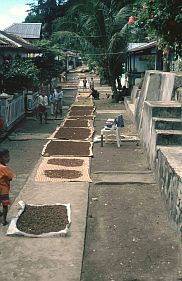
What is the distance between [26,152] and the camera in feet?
44.4

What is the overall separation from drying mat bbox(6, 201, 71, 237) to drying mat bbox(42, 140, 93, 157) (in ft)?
15.5

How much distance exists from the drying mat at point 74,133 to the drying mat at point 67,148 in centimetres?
81

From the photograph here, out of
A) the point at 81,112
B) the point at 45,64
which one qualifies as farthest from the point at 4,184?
the point at 45,64

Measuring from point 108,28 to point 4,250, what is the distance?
78.8 feet

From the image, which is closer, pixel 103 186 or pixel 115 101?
pixel 103 186

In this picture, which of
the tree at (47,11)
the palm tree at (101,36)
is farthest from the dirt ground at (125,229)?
the tree at (47,11)

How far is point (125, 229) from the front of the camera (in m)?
7.27

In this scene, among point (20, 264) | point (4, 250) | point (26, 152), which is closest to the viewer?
point (20, 264)

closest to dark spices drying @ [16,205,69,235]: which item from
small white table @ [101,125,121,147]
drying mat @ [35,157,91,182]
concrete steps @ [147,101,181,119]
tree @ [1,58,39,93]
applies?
drying mat @ [35,157,91,182]

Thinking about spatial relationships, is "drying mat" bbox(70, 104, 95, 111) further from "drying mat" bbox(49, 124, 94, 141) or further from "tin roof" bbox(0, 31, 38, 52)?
"drying mat" bbox(49, 124, 94, 141)

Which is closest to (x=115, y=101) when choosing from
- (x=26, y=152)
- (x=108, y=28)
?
(x=108, y=28)

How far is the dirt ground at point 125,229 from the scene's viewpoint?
5871 mm

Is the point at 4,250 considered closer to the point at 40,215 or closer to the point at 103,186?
the point at 40,215

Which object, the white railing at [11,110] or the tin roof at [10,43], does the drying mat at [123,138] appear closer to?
the white railing at [11,110]
